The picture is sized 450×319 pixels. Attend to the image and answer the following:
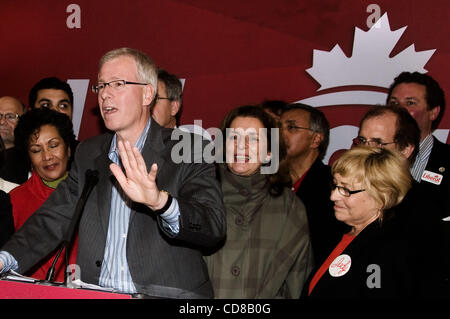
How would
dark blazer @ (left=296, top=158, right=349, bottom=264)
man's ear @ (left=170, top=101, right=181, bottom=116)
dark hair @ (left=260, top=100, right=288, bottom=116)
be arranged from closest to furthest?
dark blazer @ (left=296, top=158, right=349, bottom=264), man's ear @ (left=170, top=101, right=181, bottom=116), dark hair @ (left=260, top=100, right=288, bottom=116)

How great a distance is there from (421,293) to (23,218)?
224 cm

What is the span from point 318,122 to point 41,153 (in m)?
2.02

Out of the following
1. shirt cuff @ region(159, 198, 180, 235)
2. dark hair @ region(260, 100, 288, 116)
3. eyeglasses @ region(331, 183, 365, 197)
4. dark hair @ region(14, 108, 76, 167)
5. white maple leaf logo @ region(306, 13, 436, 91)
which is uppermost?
white maple leaf logo @ region(306, 13, 436, 91)

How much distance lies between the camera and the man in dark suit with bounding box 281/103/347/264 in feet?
11.9

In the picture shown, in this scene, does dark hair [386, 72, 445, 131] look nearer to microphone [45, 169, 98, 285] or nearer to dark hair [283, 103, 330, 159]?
dark hair [283, 103, 330, 159]

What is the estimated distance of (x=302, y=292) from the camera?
279 centimetres

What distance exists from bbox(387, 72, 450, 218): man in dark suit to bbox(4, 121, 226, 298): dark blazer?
1870 mm

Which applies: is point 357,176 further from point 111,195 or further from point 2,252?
point 2,252

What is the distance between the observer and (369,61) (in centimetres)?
446

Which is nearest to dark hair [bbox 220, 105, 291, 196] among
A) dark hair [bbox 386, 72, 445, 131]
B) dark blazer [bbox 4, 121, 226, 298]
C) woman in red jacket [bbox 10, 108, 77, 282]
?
dark blazer [bbox 4, 121, 226, 298]

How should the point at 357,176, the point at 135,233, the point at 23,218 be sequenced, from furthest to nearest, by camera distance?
the point at 23,218 → the point at 357,176 → the point at 135,233

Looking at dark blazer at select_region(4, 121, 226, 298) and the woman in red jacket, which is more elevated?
the woman in red jacket

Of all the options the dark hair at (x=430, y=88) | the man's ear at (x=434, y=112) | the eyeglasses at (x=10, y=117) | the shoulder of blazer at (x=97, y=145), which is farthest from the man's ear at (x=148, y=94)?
the eyeglasses at (x=10, y=117)
